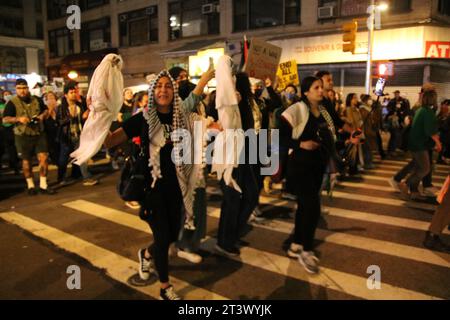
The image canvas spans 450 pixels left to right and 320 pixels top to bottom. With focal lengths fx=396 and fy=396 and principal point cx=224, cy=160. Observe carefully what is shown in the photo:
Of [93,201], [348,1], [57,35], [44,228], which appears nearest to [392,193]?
[93,201]

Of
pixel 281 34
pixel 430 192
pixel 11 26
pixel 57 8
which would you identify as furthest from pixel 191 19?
pixel 11 26

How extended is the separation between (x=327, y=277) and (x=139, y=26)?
28106mm

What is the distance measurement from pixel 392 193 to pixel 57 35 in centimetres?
3824

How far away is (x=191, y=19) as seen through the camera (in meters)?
25.2

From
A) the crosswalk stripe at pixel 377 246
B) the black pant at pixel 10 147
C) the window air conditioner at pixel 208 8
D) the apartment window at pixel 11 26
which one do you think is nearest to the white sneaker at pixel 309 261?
the crosswalk stripe at pixel 377 246

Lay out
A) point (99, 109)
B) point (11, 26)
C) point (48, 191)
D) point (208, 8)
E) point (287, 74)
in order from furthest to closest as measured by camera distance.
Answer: point (11, 26)
point (208, 8)
point (287, 74)
point (48, 191)
point (99, 109)

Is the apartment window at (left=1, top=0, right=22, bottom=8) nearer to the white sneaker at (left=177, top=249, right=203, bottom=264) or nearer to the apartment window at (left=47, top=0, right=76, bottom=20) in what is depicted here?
the apartment window at (left=47, top=0, right=76, bottom=20)

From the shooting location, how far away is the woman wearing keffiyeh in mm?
3537

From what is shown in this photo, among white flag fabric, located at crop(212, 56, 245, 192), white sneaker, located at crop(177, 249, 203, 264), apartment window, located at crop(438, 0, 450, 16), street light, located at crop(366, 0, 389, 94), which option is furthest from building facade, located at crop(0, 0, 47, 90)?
white flag fabric, located at crop(212, 56, 245, 192)

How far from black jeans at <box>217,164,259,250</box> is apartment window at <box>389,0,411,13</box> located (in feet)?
52.4

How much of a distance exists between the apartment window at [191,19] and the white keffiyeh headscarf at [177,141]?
2119cm

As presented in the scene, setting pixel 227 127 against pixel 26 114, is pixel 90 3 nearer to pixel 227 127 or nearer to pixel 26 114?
pixel 26 114

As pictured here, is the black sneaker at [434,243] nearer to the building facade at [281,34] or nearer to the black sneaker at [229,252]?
the black sneaker at [229,252]
